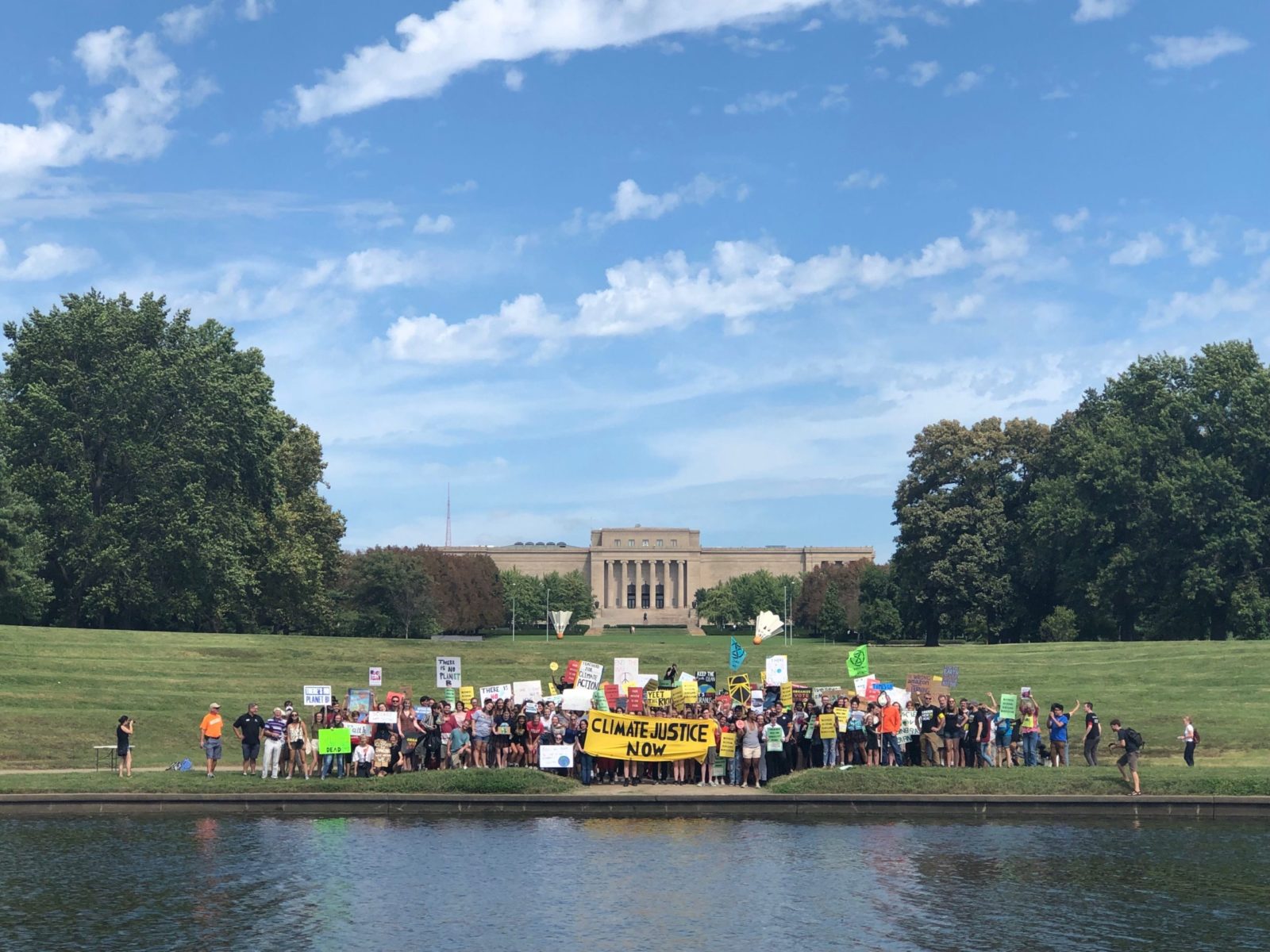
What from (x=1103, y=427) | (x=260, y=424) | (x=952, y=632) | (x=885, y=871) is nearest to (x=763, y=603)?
(x=952, y=632)

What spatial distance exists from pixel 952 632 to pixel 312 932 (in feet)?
257

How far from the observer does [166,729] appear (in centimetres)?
3862

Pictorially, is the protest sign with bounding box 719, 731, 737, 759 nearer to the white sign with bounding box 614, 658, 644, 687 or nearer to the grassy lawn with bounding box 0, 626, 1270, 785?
the grassy lawn with bounding box 0, 626, 1270, 785

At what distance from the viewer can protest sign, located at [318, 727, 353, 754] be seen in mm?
30422

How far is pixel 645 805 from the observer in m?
27.0

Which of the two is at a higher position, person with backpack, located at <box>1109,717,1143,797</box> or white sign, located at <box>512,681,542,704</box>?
white sign, located at <box>512,681,542,704</box>

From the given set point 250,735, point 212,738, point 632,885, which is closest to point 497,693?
point 250,735

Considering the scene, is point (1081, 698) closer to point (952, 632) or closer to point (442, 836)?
point (442, 836)

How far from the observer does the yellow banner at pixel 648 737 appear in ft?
98.6

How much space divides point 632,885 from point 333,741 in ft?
45.0

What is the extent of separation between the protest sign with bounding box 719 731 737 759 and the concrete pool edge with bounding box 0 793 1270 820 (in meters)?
2.78

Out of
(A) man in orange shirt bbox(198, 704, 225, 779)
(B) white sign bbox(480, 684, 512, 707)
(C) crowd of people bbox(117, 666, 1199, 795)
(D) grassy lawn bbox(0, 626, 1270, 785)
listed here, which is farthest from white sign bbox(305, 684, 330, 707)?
(D) grassy lawn bbox(0, 626, 1270, 785)

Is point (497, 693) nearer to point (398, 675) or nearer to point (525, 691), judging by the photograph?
point (525, 691)

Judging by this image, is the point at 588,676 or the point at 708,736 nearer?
the point at 708,736
